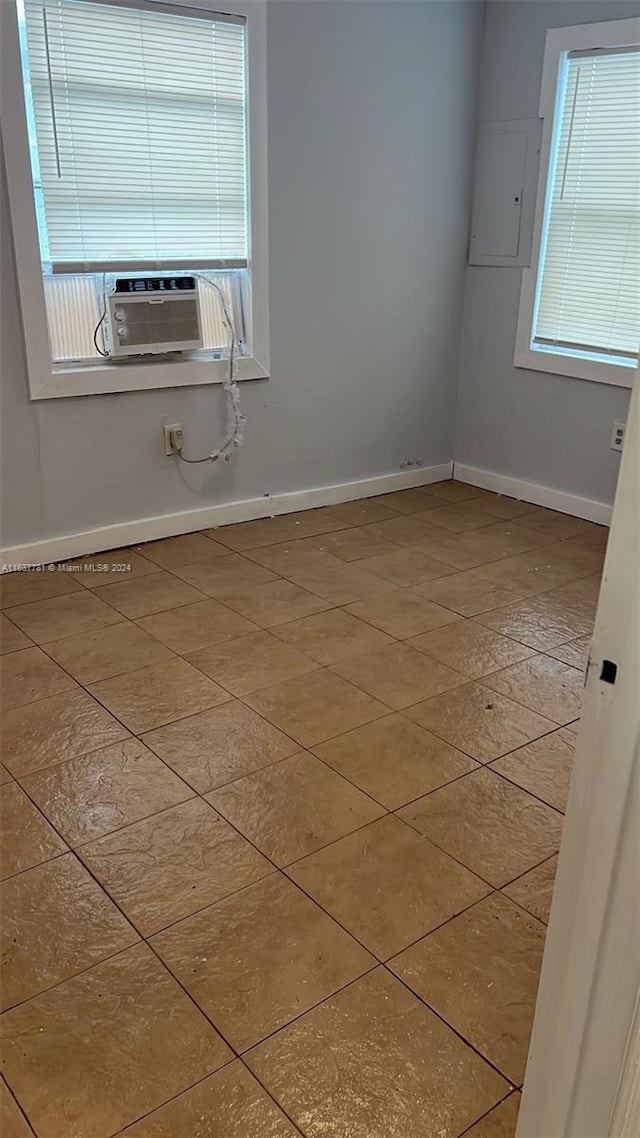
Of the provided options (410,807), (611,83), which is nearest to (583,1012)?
(410,807)

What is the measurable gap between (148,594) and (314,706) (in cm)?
93

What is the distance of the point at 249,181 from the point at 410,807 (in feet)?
8.22

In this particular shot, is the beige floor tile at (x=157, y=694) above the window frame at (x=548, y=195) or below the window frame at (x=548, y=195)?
below

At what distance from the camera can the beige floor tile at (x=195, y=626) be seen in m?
2.74

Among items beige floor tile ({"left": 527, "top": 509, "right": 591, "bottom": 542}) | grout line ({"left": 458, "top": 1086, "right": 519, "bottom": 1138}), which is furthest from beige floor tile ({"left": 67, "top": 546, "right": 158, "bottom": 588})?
grout line ({"left": 458, "top": 1086, "right": 519, "bottom": 1138})

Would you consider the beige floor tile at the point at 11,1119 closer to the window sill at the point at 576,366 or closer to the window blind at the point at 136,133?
the window blind at the point at 136,133

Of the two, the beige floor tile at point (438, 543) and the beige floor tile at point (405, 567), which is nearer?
the beige floor tile at point (405, 567)

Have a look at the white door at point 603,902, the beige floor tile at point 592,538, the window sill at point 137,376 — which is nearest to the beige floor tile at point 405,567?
the beige floor tile at point 592,538

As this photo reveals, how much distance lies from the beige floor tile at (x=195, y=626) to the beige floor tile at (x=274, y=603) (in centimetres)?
5

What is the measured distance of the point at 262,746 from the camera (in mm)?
2227

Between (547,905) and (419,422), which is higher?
(419,422)

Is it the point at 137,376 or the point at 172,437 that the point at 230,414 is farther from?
the point at 137,376

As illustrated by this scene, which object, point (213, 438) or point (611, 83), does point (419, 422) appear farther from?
point (611, 83)

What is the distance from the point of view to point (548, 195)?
375 centimetres
